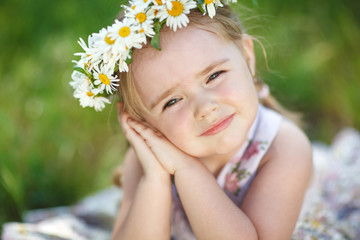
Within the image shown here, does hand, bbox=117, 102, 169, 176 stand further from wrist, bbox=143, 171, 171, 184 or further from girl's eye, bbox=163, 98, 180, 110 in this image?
girl's eye, bbox=163, 98, 180, 110

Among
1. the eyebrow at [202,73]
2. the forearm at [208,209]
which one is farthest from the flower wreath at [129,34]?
the forearm at [208,209]

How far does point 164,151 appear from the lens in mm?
1917

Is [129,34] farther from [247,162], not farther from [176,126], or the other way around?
[247,162]

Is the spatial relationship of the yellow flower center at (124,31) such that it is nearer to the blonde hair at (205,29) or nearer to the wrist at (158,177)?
the blonde hair at (205,29)

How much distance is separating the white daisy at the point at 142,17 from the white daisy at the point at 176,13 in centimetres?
3

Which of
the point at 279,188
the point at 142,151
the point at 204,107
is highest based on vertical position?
the point at 204,107

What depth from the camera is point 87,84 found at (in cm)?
177

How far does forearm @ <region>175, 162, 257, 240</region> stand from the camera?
1727 millimetres

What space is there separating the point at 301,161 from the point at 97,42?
42.8 inches

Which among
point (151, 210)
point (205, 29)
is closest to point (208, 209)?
point (151, 210)

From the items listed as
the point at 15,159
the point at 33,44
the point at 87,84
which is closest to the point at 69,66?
the point at 33,44

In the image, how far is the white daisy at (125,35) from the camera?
Result: 1606mm

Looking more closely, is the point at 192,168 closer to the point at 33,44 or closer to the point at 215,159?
the point at 215,159

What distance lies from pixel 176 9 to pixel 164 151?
656 millimetres
